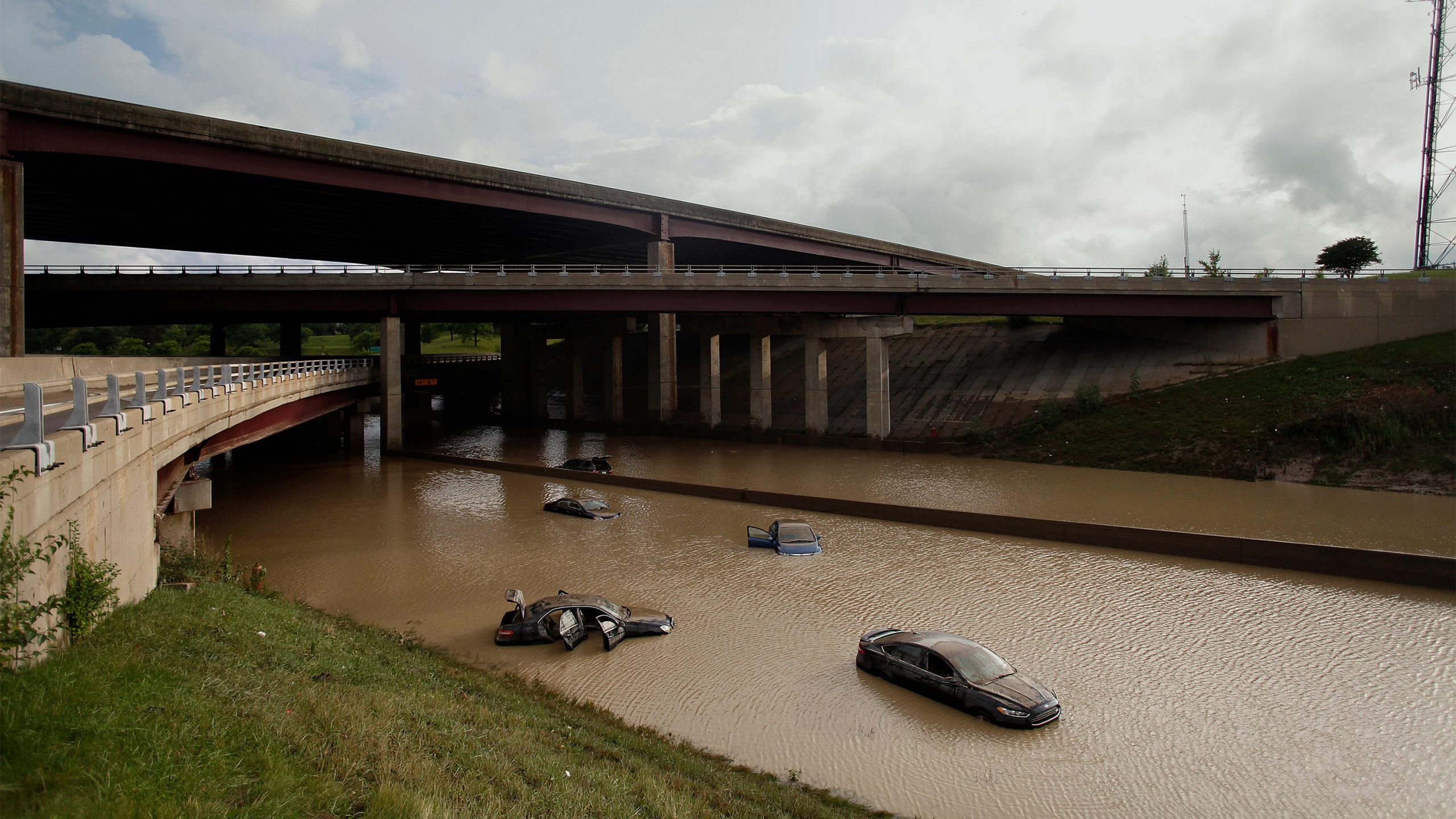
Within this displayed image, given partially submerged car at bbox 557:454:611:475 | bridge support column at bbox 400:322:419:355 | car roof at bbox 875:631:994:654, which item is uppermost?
bridge support column at bbox 400:322:419:355

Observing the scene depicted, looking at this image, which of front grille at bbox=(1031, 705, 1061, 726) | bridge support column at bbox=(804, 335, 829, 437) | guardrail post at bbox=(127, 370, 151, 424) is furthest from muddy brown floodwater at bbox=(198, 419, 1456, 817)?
bridge support column at bbox=(804, 335, 829, 437)

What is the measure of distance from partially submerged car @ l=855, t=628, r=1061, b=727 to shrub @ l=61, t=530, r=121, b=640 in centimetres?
1108

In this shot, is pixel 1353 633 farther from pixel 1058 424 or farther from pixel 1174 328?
pixel 1174 328

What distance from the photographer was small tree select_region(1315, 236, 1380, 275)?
56.5 m

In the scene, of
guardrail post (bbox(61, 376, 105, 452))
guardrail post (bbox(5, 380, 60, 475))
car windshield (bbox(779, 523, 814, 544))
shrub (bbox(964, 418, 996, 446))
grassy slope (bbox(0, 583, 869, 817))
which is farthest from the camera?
shrub (bbox(964, 418, 996, 446))

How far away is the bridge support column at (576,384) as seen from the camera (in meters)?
61.6

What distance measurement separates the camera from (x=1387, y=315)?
43.4m

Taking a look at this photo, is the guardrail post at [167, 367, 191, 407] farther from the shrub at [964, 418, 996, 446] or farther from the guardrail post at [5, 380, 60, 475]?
the shrub at [964, 418, 996, 446]

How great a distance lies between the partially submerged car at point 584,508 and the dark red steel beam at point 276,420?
10.1m

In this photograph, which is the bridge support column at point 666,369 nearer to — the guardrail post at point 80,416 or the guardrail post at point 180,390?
the guardrail post at point 180,390

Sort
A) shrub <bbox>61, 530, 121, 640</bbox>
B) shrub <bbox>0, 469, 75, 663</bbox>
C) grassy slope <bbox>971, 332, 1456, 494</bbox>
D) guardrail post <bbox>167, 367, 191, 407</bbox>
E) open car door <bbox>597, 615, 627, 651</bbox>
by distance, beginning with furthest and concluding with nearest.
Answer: grassy slope <bbox>971, 332, 1456, 494</bbox> < guardrail post <bbox>167, 367, 191, 407</bbox> < open car door <bbox>597, 615, 627, 651</bbox> < shrub <bbox>61, 530, 121, 640</bbox> < shrub <bbox>0, 469, 75, 663</bbox>

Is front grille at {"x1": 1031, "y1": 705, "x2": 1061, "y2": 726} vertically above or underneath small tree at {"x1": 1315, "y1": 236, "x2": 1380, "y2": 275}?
underneath

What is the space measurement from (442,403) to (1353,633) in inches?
3418

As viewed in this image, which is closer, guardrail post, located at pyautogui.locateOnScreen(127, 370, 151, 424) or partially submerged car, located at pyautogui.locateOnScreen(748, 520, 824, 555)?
guardrail post, located at pyautogui.locateOnScreen(127, 370, 151, 424)
